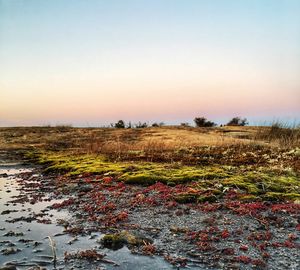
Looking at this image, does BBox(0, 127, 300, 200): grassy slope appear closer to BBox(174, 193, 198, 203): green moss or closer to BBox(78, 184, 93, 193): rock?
BBox(174, 193, 198, 203): green moss

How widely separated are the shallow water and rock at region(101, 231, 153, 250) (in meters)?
0.22

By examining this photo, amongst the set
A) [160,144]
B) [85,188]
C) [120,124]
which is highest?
[120,124]

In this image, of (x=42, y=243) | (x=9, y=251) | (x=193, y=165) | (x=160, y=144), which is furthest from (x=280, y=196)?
(x=160, y=144)

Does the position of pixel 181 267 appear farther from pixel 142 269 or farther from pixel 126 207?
pixel 126 207

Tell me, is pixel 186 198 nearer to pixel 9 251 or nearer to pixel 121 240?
pixel 121 240

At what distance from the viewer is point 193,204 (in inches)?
477

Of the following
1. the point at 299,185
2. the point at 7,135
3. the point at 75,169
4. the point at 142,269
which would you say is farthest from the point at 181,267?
the point at 7,135

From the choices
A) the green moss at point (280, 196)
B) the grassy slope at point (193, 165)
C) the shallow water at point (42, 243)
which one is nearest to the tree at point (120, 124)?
the grassy slope at point (193, 165)

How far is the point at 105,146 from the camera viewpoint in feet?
94.0

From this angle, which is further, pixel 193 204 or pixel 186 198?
pixel 186 198

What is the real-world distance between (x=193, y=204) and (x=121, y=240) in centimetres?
375

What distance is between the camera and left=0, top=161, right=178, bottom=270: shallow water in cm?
780

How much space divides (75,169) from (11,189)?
4.30 meters

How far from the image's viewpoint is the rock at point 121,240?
8859mm
